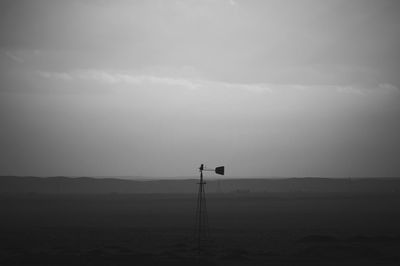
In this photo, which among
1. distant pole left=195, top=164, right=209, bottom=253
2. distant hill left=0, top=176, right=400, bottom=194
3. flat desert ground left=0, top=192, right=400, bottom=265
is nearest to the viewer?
distant pole left=195, top=164, right=209, bottom=253

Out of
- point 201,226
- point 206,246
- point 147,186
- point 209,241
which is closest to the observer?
point 206,246

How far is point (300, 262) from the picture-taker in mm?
17500

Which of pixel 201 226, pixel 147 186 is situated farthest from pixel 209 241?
pixel 147 186

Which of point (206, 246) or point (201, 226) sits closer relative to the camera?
point (206, 246)

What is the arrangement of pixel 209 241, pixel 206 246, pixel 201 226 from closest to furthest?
pixel 206 246, pixel 209 241, pixel 201 226

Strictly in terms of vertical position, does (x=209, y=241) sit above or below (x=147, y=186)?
below

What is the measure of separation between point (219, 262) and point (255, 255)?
2321 mm

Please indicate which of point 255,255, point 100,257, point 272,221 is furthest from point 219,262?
point 272,221

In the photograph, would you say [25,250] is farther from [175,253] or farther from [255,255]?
[255,255]

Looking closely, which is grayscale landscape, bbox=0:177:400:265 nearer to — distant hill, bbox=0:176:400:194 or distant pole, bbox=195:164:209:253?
distant pole, bbox=195:164:209:253

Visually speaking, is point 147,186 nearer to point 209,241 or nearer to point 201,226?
point 201,226

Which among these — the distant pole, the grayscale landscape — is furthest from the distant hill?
the distant pole

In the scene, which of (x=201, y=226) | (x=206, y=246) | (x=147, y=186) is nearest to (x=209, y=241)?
(x=206, y=246)

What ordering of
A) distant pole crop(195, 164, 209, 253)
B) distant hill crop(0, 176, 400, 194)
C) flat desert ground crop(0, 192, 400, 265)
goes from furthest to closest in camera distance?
distant hill crop(0, 176, 400, 194), flat desert ground crop(0, 192, 400, 265), distant pole crop(195, 164, 209, 253)
